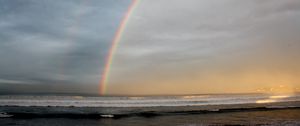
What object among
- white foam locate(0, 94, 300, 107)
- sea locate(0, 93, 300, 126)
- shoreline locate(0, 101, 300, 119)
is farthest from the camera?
white foam locate(0, 94, 300, 107)

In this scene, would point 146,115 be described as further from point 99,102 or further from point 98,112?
point 99,102

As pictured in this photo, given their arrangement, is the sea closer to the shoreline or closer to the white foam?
the shoreline

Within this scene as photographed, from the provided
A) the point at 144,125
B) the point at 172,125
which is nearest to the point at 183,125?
the point at 172,125

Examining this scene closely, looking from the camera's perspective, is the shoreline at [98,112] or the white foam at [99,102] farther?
the white foam at [99,102]

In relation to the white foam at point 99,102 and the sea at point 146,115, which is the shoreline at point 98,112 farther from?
the white foam at point 99,102

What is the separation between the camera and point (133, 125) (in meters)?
34.3

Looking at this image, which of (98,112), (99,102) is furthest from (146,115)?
(99,102)

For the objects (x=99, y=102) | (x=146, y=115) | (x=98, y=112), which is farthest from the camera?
(x=99, y=102)

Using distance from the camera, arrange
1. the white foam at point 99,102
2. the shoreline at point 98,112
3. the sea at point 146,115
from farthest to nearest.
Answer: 1. the white foam at point 99,102
2. the shoreline at point 98,112
3. the sea at point 146,115

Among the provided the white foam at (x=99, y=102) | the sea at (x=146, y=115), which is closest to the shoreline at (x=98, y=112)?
the sea at (x=146, y=115)

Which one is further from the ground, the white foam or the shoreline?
the white foam

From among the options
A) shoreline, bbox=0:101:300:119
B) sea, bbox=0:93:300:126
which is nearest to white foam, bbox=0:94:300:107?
sea, bbox=0:93:300:126

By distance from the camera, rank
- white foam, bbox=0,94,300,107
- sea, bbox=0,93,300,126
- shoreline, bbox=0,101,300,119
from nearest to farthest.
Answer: sea, bbox=0,93,300,126
shoreline, bbox=0,101,300,119
white foam, bbox=0,94,300,107

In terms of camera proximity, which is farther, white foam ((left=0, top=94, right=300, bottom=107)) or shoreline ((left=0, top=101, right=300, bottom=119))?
white foam ((left=0, top=94, right=300, bottom=107))
